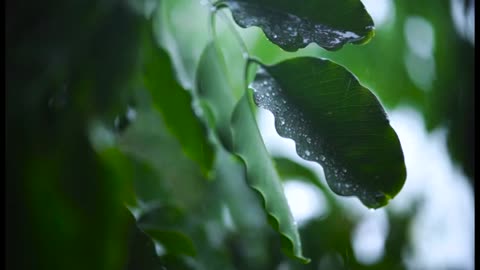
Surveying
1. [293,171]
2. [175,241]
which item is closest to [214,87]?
[175,241]

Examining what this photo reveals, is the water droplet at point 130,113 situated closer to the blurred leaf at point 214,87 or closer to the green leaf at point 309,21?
the blurred leaf at point 214,87

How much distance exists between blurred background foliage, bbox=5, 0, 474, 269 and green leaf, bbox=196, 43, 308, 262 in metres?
0.06

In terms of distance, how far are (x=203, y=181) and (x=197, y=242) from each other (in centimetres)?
11

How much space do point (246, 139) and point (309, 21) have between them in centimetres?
13

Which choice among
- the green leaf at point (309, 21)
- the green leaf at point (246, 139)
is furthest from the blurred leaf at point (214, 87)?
the green leaf at point (309, 21)

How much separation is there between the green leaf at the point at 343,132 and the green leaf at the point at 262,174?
0.06 m

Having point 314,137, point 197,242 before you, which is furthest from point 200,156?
→ point 314,137

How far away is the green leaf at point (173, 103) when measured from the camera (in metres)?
0.70

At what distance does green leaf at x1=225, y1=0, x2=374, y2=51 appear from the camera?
51cm

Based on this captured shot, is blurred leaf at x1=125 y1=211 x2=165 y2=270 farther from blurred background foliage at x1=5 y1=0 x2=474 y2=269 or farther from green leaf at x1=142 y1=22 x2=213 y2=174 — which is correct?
green leaf at x1=142 y1=22 x2=213 y2=174

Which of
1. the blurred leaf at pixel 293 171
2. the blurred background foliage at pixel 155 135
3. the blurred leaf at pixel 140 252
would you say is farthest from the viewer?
the blurred leaf at pixel 293 171

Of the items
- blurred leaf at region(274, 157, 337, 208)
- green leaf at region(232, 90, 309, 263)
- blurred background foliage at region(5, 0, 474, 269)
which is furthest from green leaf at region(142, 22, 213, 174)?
blurred leaf at region(274, 157, 337, 208)

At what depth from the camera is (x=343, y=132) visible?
54 centimetres

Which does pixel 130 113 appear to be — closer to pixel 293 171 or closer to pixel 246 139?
pixel 246 139
